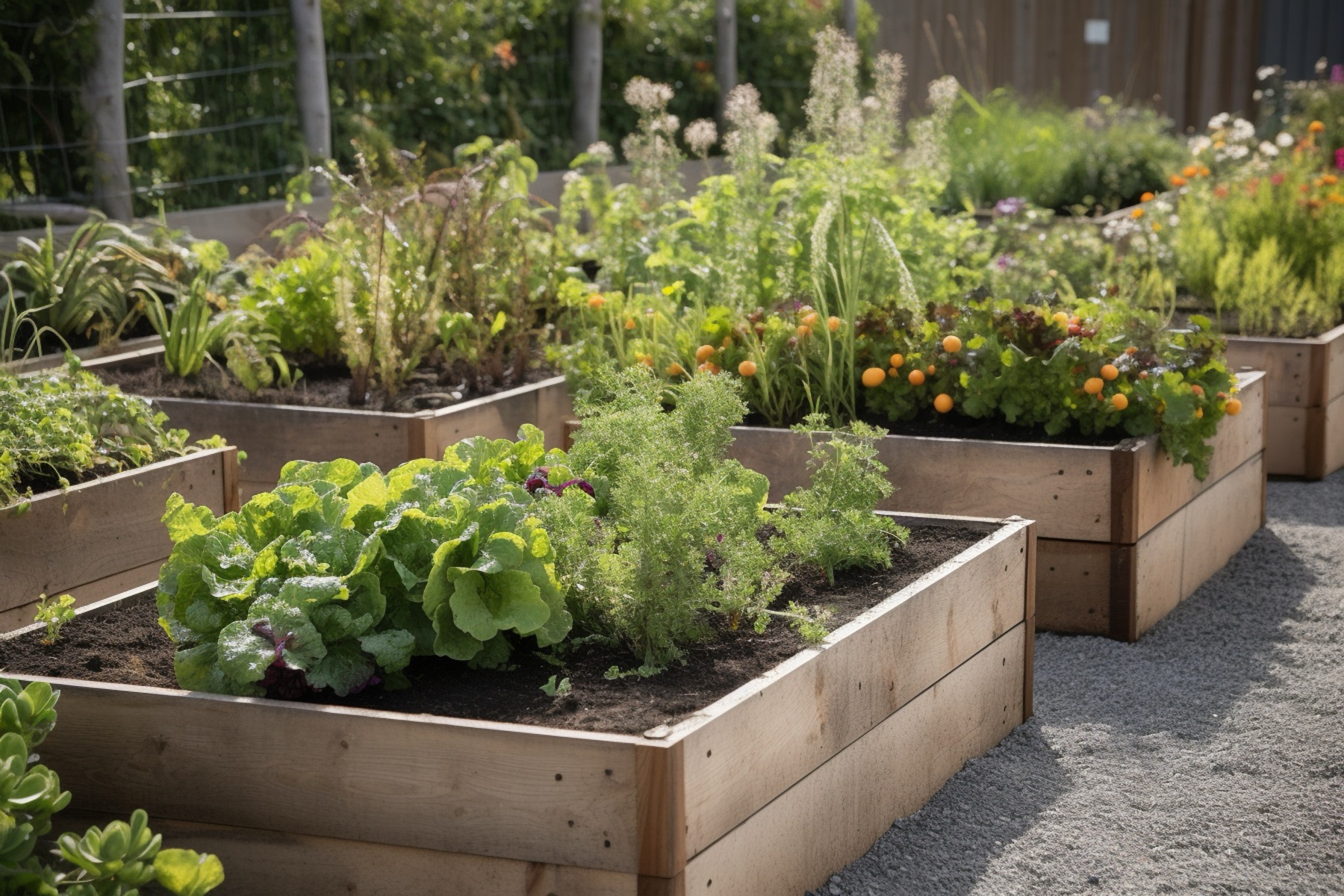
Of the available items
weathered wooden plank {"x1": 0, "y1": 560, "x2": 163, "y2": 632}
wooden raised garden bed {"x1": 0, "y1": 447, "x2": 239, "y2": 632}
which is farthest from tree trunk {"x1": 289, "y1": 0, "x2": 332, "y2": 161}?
weathered wooden plank {"x1": 0, "y1": 560, "x2": 163, "y2": 632}

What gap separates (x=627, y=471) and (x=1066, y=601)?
1.64 m

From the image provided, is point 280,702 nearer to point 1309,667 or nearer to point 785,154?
point 1309,667

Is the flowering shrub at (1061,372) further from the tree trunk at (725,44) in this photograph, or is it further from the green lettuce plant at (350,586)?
the tree trunk at (725,44)

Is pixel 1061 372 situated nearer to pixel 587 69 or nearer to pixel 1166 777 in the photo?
pixel 1166 777

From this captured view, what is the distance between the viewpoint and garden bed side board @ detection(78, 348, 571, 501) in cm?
401

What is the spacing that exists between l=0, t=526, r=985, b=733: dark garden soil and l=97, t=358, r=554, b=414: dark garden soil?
5.43 feet

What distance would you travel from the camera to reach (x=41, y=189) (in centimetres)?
540

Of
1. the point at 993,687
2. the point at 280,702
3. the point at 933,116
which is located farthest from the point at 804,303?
the point at 280,702

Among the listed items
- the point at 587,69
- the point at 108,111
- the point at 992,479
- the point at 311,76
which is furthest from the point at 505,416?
the point at 587,69

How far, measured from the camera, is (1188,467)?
3.93 m

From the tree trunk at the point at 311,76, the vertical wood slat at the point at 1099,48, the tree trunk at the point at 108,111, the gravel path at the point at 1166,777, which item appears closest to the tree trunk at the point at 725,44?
the vertical wood slat at the point at 1099,48

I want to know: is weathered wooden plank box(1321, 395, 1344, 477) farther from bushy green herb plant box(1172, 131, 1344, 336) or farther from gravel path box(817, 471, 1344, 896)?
gravel path box(817, 471, 1344, 896)

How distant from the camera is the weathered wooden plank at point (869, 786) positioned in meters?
2.19

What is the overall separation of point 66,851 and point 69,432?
1.67m
